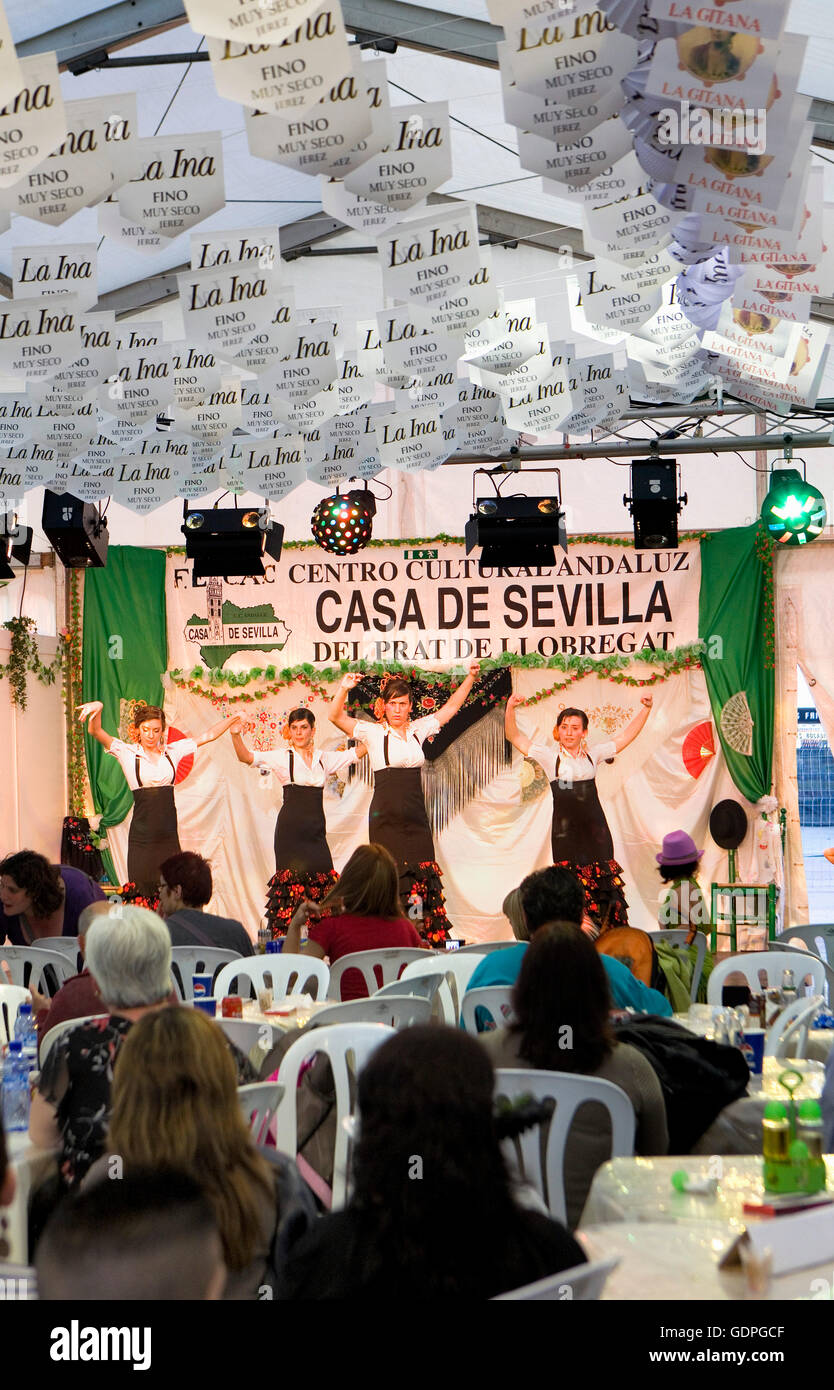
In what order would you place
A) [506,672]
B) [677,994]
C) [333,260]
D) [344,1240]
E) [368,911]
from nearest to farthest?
[344,1240], [677,994], [368,911], [333,260], [506,672]

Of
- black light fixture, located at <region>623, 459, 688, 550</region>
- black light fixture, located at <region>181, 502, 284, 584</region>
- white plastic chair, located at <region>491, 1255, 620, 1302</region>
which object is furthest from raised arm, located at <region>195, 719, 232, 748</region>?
white plastic chair, located at <region>491, 1255, 620, 1302</region>

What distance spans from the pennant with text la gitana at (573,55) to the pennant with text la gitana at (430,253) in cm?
156

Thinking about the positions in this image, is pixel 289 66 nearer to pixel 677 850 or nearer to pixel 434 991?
pixel 434 991

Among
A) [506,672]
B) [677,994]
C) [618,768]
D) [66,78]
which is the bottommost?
[677,994]

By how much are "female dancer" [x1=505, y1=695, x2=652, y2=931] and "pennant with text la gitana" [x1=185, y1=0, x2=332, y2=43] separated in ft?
25.4

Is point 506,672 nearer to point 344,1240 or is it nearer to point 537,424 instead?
point 537,424

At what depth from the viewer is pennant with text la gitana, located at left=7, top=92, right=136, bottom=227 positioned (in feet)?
14.7

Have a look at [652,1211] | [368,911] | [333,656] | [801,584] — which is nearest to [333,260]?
[333,656]

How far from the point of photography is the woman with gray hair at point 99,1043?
2.94 meters

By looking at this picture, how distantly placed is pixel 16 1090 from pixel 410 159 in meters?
3.17

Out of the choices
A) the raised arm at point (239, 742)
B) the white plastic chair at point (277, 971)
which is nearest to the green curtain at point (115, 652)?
the raised arm at point (239, 742)
